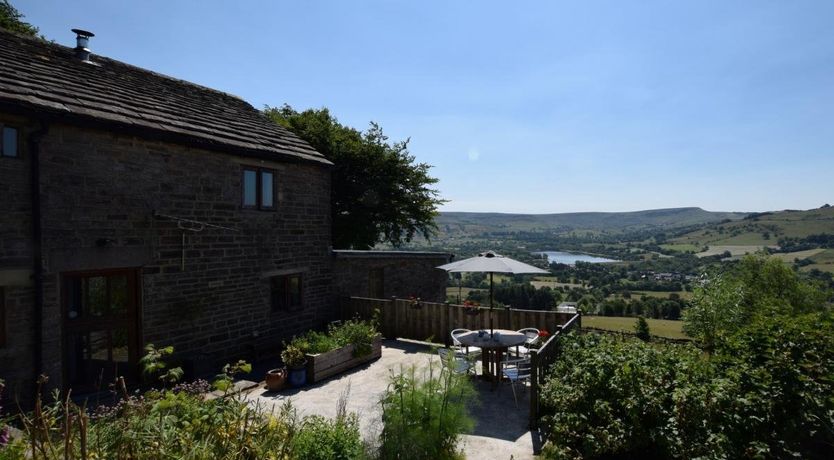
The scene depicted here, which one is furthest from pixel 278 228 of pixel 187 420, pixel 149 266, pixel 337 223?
pixel 337 223

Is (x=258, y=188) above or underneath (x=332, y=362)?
above

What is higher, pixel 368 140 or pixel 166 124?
pixel 368 140

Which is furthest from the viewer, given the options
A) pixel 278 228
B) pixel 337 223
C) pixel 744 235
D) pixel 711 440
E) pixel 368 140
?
pixel 744 235

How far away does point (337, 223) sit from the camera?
26.8 metres

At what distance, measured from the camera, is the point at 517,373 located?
8211 mm

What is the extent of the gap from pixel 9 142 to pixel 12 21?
15.7 meters

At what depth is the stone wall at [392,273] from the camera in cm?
1466

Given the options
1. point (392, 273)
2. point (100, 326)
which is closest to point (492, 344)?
point (100, 326)

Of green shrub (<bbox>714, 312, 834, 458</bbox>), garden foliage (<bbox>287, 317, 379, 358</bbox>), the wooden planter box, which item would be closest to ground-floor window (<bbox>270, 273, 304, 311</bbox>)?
garden foliage (<bbox>287, 317, 379, 358</bbox>)

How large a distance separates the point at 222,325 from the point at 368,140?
20057mm

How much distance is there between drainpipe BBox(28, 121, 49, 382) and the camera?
24.1 feet

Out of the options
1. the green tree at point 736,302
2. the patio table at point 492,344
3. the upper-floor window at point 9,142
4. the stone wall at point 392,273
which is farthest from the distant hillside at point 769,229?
the upper-floor window at point 9,142

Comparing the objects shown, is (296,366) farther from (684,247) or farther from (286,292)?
(684,247)

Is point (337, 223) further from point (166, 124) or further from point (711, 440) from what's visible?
point (711, 440)
